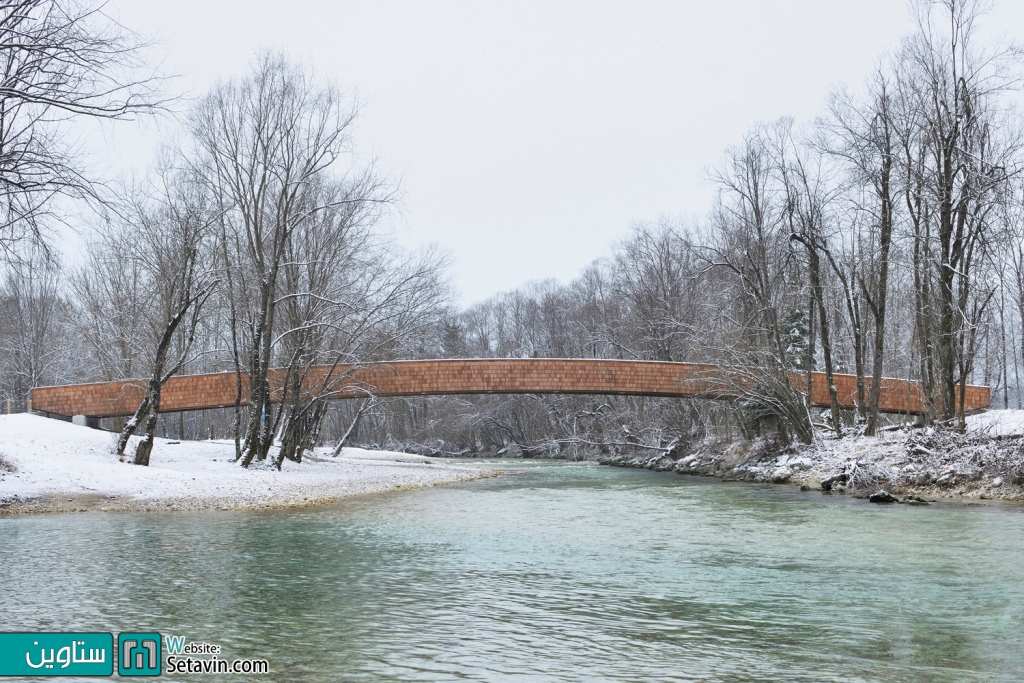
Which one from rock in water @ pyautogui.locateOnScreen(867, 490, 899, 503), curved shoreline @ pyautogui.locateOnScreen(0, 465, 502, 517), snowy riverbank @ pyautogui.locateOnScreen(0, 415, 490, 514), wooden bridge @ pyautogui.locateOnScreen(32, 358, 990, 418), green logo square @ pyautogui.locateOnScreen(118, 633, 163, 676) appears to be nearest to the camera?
green logo square @ pyautogui.locateOnScreen(118, 633, 163, 676)

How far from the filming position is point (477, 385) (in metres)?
34.2

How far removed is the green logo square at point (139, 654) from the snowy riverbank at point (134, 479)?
31.7 ft

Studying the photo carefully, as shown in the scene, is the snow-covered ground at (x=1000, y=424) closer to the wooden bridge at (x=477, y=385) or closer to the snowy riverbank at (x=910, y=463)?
the snowy riverbank at (x=910, y=463)

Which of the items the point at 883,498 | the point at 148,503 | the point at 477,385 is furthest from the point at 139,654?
the point at 477,385

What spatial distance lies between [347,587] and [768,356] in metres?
21.1

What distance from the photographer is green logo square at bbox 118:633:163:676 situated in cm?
506

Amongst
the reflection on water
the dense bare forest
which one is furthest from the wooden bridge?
the reflection on water

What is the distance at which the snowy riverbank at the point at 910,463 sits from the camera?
53.6 ft

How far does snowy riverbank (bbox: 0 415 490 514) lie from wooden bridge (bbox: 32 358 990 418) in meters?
9.10

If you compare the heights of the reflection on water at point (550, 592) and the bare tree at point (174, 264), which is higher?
the bare tree at point (174, 264)

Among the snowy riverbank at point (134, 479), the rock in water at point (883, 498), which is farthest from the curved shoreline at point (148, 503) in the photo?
the rock in water at point (883, 498)

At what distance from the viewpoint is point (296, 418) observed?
974 inches

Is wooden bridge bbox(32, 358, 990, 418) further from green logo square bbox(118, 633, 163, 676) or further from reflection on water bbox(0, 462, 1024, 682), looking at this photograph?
green logo square bbox(118, 633, 163, 676)

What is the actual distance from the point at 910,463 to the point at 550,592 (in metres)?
13.7
